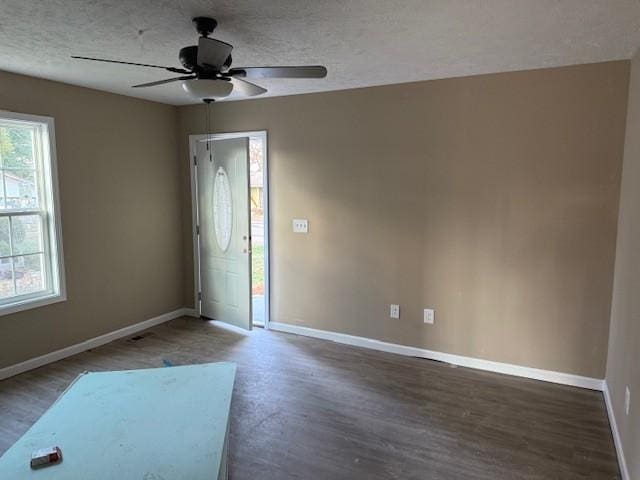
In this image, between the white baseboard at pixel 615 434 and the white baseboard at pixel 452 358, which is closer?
the white baseboard at pixel 615 434

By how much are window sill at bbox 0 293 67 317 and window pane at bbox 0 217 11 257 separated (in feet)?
1.34

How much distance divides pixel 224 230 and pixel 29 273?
1784 mm

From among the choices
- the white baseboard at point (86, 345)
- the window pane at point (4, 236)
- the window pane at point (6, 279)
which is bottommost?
the white baseboard at point (86, 345)

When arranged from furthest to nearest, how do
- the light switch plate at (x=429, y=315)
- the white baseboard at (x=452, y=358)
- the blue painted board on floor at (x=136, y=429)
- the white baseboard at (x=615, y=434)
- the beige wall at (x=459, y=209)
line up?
the light switch plate at (x=429, y=315) → the white baseboard at (x=452, y=358) → the beige wall at (x=459, y=209) → the white baseboard at (x=615, y=434) → the blue painted board on floor at (x=136, y=429)

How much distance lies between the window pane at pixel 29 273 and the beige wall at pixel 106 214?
20 centimetres

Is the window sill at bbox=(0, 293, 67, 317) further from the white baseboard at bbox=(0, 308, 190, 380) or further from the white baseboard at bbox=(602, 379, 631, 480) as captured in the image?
the white baseboard at bbox=(602, 379, 631, 480)

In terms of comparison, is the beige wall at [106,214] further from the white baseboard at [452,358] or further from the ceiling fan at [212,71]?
the ceiling fan at [212,71]

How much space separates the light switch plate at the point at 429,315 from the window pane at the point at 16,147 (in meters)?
3.55

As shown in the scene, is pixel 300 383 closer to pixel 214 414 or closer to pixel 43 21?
pixel 214 414

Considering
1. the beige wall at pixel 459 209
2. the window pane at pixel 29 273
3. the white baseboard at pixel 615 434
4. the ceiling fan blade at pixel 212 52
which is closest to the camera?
the ceiling fan blade at pixel 212 52

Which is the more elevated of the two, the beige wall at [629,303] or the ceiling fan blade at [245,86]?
the ceiling fan blade at [245,86]

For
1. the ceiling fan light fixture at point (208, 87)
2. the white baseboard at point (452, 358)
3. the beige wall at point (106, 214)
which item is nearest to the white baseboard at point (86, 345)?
the beige wall at point (106, 214)

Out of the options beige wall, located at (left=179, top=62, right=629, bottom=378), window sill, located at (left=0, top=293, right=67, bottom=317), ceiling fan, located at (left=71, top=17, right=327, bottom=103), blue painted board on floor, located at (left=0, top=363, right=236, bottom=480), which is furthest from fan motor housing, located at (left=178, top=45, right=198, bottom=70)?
window sill, located at (left=0, top=293, right=67, bottom=317)

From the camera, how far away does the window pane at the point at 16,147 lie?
11.0 feet
